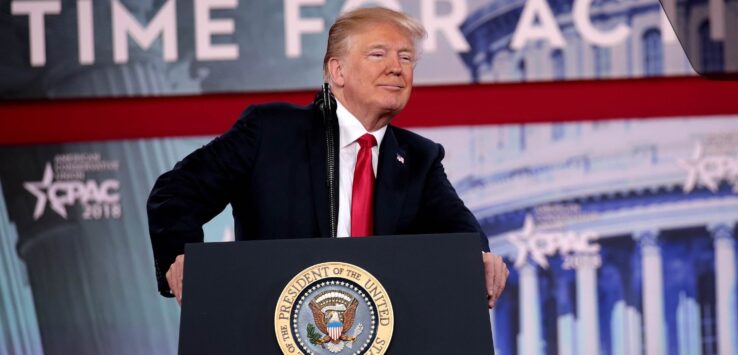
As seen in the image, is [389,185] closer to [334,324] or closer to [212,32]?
[334,324]

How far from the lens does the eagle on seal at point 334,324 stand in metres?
1.48

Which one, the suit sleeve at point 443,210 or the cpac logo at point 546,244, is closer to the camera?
→ the suit sleeve at point 443,210

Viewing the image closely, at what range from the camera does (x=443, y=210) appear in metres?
2.10

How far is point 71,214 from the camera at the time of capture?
3811 mm

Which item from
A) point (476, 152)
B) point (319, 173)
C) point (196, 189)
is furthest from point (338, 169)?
point (476, 152)

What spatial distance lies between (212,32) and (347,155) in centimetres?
189

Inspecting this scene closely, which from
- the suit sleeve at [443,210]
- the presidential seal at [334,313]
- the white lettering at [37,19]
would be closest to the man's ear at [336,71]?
the suit sleeve at [443,210]

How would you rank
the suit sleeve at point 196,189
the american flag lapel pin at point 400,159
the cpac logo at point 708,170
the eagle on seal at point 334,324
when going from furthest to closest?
the cpac logo at point 708,170
the american flag lapel pin at point 400,159
the suit sleeve at point 196,189
the eagle on seal at point 334,324

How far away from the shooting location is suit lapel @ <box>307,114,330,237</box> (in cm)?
194

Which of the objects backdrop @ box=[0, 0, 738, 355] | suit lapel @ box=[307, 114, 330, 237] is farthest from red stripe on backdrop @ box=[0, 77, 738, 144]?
suit lapel @ box=[307, 114, 330, 237]

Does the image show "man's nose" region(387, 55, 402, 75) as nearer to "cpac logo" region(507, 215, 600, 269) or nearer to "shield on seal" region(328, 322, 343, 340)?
"shield on seal" region(328, 322, 343, 340)

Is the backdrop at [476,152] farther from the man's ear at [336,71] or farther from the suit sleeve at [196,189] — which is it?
the suit sleeve at [196,189]

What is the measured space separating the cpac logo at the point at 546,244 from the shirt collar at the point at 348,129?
1.73 metres

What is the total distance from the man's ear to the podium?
630 millimetres
